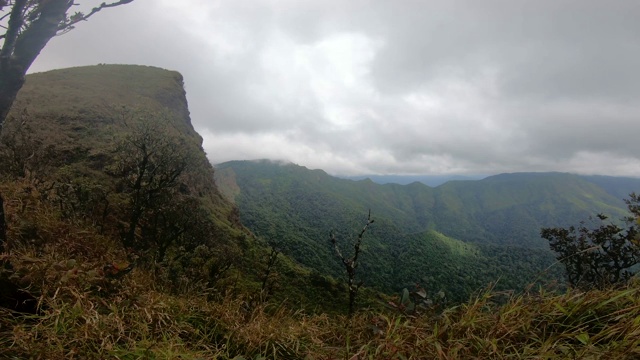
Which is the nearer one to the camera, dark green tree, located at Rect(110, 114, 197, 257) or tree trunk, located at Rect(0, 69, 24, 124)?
tree trunk, located at Rect(0, 69, 24, 124)

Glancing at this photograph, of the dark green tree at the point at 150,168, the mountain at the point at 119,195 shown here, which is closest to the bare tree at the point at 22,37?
the mountain at the point at 119,195

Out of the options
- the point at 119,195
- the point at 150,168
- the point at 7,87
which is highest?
the point at 7,87

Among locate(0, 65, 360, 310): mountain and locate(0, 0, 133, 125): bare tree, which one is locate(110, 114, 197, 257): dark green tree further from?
locate(0, 0, 133, 125): bare tree

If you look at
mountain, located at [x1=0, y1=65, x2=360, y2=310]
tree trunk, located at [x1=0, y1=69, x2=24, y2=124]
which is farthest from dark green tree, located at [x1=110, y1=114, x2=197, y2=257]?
tree trunk, located at [x1=0, y1=69, x2=24, y2=124]

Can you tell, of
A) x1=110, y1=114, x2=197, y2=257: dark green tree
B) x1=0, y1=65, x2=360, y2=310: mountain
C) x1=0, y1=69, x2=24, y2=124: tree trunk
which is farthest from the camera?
x1=110, y1=114, x2=197, y2=257: dark green tree

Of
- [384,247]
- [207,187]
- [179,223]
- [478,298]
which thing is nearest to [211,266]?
[179,223]

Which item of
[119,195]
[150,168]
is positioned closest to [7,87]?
[150,168]

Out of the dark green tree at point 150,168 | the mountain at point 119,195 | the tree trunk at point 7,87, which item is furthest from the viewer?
the dark green tree at point 150,168

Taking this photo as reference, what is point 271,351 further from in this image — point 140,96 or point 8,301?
point 140,96

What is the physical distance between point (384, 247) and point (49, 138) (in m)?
156

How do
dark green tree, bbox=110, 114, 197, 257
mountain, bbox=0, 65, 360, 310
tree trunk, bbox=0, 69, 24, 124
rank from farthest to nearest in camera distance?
dark green tree, bbox=110, 114, 197, 257
mountain, bbox=0, 65, 360, 310
tree trunk, bbox=0, 69, 24, 124

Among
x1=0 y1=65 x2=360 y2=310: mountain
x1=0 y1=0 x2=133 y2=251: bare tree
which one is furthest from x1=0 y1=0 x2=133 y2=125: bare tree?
x1=0 y1=65 x2=360 y2=310: mountain

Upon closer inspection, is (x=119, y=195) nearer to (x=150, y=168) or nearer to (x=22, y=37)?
(x=150, y=168)

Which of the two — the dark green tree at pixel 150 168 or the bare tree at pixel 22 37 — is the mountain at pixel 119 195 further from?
the bare tree at pixel 22 37
